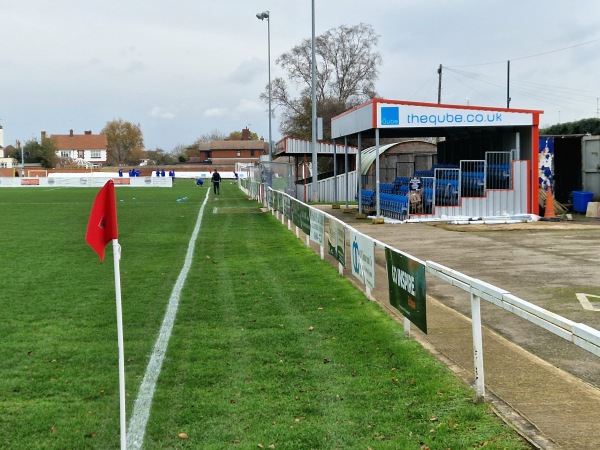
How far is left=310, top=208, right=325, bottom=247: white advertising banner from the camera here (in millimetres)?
15651

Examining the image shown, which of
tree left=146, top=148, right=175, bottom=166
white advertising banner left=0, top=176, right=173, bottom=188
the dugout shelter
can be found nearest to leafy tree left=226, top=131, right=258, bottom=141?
tree left=146, top=148, right=175, bottom=166

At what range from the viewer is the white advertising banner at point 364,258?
33.3 ft

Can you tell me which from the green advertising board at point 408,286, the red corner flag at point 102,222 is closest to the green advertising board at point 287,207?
the green advertising board at point 408,286

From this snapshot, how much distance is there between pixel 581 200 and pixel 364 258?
20.7 m

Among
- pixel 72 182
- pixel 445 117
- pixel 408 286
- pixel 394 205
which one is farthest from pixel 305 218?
pixel 72 182

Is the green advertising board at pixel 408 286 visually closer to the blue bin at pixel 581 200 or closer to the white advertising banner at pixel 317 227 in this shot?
the white advertising banner at pixel 317 227

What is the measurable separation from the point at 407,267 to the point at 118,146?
165322 mm

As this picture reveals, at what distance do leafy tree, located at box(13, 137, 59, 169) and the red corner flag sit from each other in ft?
435

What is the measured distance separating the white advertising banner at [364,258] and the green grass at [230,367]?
0.35m

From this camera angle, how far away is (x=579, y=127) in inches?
1662

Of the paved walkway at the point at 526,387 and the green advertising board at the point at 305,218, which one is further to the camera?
the green advertising board at the point at 305,218

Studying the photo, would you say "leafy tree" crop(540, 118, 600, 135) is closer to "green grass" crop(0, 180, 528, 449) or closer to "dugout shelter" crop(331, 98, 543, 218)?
"dugout shelter" crop(331, 98, 543, 218)

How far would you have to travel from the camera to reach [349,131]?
30.2m

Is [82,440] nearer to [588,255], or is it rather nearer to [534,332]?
[534,332]
